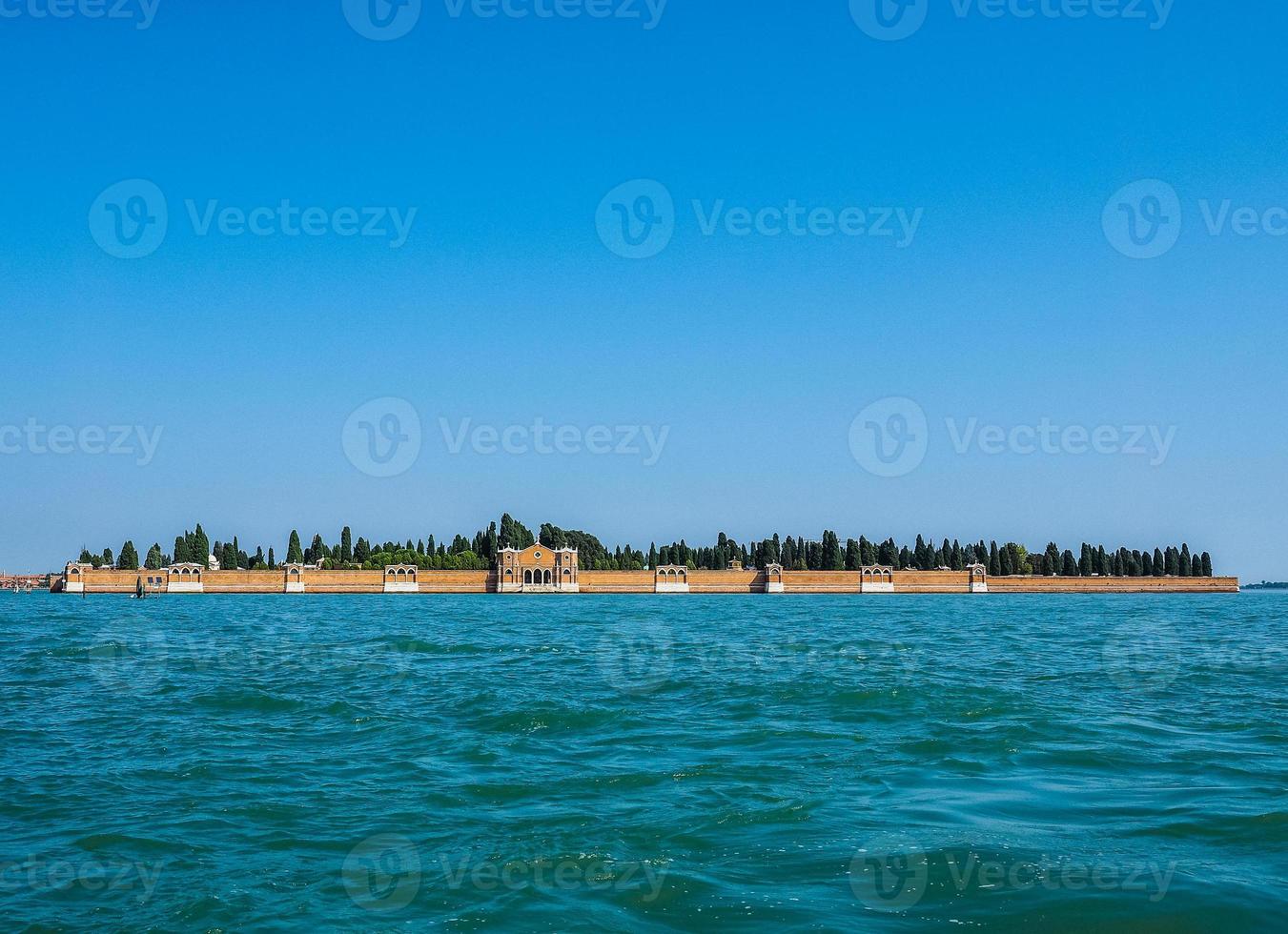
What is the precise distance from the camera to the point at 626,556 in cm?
9350

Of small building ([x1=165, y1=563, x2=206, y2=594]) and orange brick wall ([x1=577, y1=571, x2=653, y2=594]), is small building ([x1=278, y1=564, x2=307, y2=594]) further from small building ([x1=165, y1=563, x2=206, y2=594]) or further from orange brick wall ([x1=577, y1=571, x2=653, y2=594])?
orange brick wall ([x1=577, y1=571, x2=653, y2=594])

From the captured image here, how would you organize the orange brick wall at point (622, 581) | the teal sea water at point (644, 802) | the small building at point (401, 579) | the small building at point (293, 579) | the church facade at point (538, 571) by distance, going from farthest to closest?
the orange brick wall at point (622, 581) < the small building at point (401, 579) < the church facade at point (538, 571) < the small building at point (293, 579) < the teal sea water at point (644, 802)

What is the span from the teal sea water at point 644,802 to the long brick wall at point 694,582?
6774 centimetres

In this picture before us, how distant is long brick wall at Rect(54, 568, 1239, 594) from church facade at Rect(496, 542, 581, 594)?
1406 millimetres

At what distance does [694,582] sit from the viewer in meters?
82.6

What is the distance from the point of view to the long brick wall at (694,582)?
78.8 meters

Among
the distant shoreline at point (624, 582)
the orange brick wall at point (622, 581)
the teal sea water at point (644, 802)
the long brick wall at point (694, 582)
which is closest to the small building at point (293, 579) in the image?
the distant shoreline at point (624, 582)

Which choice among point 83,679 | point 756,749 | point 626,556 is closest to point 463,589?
point 626,556

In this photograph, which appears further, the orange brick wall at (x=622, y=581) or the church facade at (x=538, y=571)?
the orange brick wall at (x=622, y=581)

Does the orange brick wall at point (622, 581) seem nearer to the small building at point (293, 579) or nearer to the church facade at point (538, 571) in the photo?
the church facade at point (538, 571)

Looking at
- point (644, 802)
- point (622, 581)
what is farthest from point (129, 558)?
point (644, 802)

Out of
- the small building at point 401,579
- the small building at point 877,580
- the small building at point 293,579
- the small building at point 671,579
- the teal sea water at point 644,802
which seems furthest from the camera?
the small building at point 877,580

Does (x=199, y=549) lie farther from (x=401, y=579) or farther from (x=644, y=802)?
(x=644, y=802)

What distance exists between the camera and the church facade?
3100 inches
